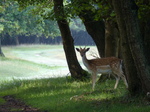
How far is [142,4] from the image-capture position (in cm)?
1049

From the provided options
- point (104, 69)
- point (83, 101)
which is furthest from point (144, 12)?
point (104, 69)

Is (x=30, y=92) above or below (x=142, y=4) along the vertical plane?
below

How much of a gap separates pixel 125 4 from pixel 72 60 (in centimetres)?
967

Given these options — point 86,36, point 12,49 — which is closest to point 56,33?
point 12,49

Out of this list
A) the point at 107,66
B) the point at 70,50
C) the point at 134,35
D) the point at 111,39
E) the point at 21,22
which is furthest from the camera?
the point at 21,22

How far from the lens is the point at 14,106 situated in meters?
11.9

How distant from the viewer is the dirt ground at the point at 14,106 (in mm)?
10688

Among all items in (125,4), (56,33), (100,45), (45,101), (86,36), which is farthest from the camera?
(86,36)

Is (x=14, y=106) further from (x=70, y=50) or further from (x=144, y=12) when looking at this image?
(x=70, y=50)

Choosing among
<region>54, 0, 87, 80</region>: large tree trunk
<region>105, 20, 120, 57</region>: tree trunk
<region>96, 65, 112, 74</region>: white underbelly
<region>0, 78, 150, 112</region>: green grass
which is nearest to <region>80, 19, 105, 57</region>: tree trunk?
<region>54, 0, 87, 80</region>: large tree trunk

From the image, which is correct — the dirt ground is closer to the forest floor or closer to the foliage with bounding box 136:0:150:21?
the forest floor

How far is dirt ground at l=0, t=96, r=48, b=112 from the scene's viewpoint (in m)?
10.7

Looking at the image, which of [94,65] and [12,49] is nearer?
[94,65]

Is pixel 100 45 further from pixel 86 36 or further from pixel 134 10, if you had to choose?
pixel 86 36
